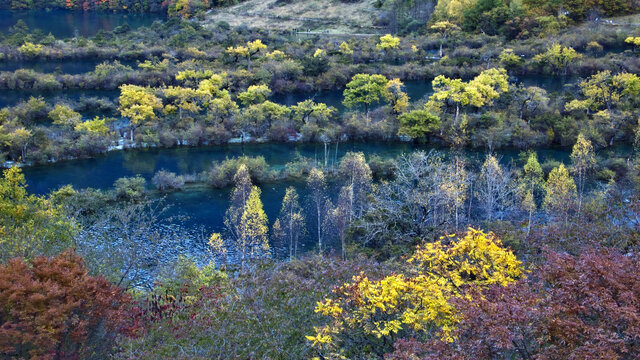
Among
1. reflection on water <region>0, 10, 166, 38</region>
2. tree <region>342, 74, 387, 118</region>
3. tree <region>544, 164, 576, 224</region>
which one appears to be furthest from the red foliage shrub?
reflection on water <region>0, 10, 166, 38</region>

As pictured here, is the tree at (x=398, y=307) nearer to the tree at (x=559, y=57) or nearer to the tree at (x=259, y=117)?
the tree at (x=259, y=117)

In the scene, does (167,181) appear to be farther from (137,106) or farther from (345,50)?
(345,50)

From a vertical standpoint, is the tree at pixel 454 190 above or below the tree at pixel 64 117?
below

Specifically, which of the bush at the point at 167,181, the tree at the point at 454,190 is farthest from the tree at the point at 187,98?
the tree at the point at 454,190

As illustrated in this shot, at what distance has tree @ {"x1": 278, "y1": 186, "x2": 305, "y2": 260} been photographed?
22.2 meters

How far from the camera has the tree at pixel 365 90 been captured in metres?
37.2

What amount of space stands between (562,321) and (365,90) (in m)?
30.9

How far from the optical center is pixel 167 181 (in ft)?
92.3

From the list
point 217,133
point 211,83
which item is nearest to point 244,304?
point 217,133

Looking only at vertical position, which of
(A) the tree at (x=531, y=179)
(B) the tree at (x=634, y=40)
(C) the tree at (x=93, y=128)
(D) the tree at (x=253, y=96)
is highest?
(B) the tree at (x=634, y=40)

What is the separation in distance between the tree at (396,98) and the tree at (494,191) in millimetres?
13574

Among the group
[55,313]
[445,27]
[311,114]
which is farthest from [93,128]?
[445,27]

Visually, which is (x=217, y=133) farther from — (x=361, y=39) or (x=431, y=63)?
(x=361, y=39)

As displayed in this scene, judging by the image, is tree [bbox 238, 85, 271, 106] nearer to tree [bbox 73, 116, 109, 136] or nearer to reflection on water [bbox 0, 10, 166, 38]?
tree [bbox 73, 116, 109, 136]
